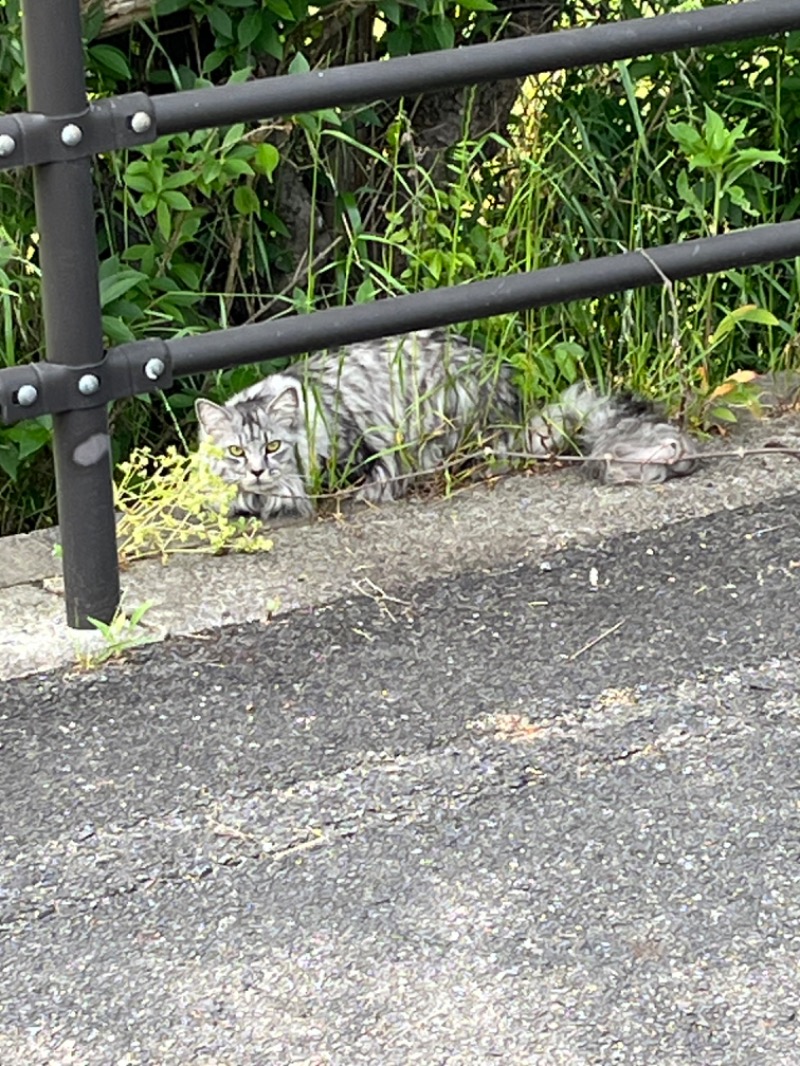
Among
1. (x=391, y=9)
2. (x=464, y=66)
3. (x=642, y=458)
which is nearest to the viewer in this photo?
(x=464, y=66)

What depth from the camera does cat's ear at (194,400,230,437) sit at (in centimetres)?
395

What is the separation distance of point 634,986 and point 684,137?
2156mm

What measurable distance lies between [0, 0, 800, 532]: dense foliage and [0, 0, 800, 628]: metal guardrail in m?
0.54

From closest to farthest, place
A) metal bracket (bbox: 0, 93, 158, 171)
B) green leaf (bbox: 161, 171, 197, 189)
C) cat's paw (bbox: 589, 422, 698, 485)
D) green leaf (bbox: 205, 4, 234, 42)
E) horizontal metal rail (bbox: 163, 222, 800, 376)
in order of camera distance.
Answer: metal bracket (bbox: 0, 93, 158, 171) < horizontal metal rail (bbox: 163, 222, 800, 376) < cat's paw (bbox: 589, 422, 698, 485) < green leaf (bbox: 161, 171, 197, 189) < green leaf (bbox: 205, 4, 234, 42)

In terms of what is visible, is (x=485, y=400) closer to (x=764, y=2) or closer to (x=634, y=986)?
(x=764, y=2)

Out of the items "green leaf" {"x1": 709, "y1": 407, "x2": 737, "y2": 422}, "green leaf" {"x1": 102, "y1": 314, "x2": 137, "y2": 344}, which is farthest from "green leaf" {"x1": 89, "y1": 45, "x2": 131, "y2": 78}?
"green leaf" {"x1": 709, "y1": 407, "x2": 737, "y2": 422}

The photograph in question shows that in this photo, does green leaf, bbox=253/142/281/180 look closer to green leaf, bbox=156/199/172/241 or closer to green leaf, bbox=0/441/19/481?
green leaf, bbox=156/199/172/241

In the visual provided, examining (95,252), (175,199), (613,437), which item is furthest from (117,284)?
(613,437)

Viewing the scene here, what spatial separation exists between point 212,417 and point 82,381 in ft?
3.21

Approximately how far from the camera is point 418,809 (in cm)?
267

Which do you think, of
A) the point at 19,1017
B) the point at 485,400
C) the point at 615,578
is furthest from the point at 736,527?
the point at 19,1017

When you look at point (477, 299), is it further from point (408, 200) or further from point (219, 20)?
point (408, 200)

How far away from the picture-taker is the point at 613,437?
378 cm

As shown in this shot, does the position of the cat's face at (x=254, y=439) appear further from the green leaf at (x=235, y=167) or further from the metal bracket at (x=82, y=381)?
the metal bracket at (x=82, y=381)
